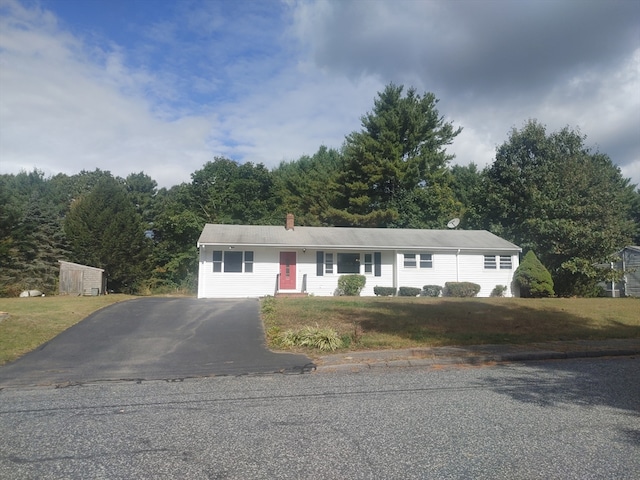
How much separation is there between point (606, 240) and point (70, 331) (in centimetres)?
2760

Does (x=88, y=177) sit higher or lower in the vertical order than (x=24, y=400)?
higher

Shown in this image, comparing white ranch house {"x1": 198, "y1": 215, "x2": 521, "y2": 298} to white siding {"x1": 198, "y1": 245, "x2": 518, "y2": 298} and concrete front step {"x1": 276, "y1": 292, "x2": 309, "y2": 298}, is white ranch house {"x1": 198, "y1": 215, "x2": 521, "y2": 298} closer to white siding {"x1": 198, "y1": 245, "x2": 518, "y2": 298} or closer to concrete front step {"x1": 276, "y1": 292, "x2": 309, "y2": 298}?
white siding {"x1": 198, "y1": 245, "x2": 518, "y2": 298}

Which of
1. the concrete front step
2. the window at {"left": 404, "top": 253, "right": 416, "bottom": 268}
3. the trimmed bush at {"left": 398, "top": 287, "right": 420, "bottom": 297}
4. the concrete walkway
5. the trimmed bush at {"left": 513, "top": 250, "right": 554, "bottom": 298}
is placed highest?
the window at {"left": 404, "top": 253, "right": 416, "bottom": 268}

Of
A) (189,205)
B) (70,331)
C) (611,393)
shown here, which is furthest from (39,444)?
(189,205)

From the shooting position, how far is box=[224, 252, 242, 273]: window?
23.0 m

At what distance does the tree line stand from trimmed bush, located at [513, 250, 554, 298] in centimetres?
331

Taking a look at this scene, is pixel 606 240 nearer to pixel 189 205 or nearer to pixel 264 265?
pixel 264 265

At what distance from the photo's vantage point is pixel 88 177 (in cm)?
5497

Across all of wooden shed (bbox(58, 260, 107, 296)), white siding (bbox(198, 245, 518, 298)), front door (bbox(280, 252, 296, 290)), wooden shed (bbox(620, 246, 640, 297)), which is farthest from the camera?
wooden shed (bbox(620, 246, 640, 297))

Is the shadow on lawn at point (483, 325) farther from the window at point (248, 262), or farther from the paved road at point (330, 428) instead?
the window at point (248, 262)

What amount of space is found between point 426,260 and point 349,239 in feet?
13.8

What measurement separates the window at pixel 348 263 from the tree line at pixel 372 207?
38.0ft

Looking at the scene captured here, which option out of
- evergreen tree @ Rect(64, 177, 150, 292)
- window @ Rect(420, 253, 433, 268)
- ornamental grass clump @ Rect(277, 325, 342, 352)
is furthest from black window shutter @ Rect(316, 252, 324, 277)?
evergreen tree @ Rect(64, 177, 150, 292)

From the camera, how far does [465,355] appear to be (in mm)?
9773
